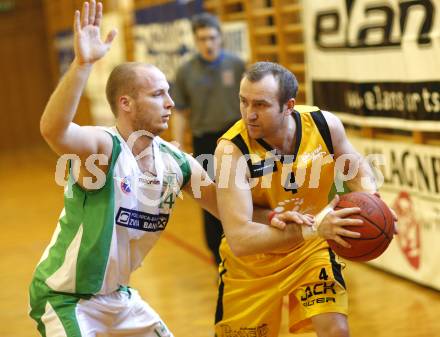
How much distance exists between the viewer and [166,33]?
11.5 meters

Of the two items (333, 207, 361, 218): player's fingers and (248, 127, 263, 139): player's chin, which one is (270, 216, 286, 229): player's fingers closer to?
(333, 207, 361, 218): player's fingers

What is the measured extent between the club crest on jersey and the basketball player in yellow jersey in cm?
43

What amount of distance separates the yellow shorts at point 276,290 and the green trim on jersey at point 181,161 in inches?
19.1

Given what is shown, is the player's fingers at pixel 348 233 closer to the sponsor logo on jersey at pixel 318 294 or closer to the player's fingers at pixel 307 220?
the player's fingers at pixel 307 220

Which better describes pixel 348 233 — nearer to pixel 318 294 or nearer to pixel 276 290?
pixel 318 294

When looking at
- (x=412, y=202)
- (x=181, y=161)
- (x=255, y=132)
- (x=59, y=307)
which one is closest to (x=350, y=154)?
(x=255, y=132)

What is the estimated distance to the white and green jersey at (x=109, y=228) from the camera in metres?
3.31

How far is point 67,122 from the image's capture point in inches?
116

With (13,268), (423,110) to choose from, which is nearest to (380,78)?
(423,110)

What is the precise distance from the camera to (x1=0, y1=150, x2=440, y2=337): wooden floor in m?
5.23

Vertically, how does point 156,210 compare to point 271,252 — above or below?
above

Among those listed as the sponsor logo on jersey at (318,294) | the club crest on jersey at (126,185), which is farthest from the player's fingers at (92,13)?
the sponsor logo on jersey at (318,294)

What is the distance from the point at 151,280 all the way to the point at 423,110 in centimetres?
281

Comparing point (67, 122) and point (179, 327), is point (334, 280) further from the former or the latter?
point (179, 327)
